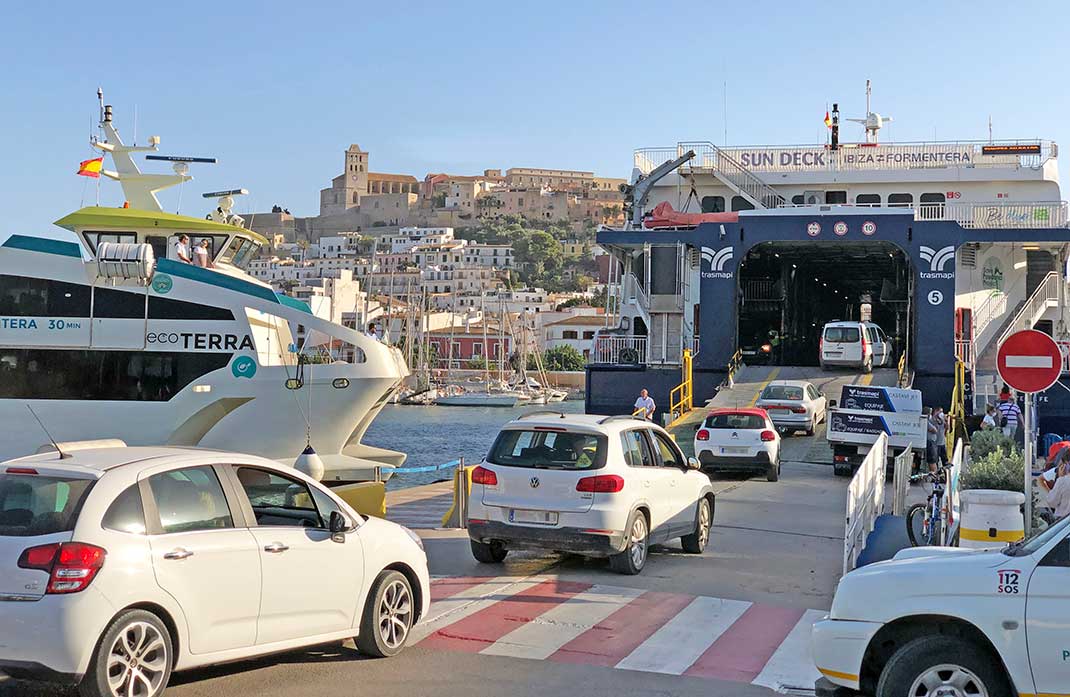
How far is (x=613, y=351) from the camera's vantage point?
3766 cm

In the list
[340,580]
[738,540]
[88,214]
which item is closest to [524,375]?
[88,214]

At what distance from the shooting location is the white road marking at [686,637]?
8711mm

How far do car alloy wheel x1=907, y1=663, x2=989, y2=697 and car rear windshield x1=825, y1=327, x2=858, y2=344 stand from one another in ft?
93.0

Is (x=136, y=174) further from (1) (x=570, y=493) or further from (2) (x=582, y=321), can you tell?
(2) (x=582, y=321)

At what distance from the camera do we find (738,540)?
1527cm

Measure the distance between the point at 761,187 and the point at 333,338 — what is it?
21034 millimetres

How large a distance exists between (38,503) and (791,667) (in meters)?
5.13

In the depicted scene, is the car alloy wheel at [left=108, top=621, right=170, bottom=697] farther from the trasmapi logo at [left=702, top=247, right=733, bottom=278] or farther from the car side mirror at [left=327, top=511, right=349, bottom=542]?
the trasmapi logo at [left=702, top=247, right=733, bottom=278]

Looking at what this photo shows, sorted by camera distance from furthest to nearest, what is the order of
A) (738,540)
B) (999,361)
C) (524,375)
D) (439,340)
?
1. (439,340)
2. (524,375)
3. (738,540)
4. (999,361)

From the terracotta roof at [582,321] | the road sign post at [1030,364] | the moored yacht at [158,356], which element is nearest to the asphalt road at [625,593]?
the road sign post at [1030,364]

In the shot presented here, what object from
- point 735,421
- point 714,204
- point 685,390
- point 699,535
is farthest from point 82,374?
point 714,204

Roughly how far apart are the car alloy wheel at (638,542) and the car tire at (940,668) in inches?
224

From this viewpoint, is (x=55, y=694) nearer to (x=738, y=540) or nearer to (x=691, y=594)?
(x=691, y=594)

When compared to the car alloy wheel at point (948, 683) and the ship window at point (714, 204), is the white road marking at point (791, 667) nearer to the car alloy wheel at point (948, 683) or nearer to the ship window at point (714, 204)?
the car alloy wheel at point (948, 683)
